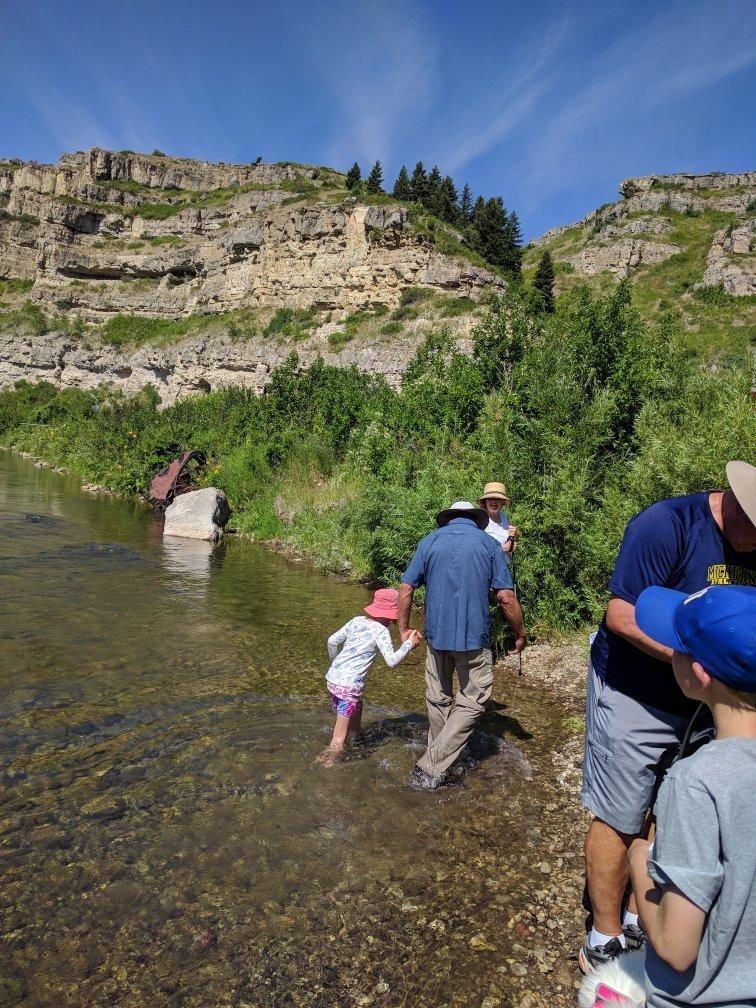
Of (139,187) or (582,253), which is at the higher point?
(139,187)

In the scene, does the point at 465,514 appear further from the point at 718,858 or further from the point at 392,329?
the point at 392,329

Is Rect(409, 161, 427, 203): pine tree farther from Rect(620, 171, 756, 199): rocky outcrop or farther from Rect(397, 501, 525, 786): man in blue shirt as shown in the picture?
Rect(397, 501, 525, 786): man in blue shirt

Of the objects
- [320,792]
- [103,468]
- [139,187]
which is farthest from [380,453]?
[139,187]

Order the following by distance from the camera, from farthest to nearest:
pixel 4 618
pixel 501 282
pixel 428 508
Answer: pixel 501 282
pixel 428 508
pixel 4 618

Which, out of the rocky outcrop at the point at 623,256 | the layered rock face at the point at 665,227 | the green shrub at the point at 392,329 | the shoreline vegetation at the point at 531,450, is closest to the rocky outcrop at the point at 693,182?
the layered rock face at the point at 665,227

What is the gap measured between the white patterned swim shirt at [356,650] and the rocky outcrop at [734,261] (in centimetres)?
A: 5456

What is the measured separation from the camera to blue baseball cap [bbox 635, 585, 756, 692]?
1.41m

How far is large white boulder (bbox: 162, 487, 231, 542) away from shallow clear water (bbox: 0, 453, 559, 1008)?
809 centimetres

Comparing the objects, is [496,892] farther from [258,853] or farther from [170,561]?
[170,561]

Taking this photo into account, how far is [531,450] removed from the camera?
8.86 meters

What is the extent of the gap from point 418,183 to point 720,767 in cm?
6960

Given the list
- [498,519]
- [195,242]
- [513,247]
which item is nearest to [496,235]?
[513,247]

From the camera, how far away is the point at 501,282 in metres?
43.4

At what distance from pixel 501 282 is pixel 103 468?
3118 cm
